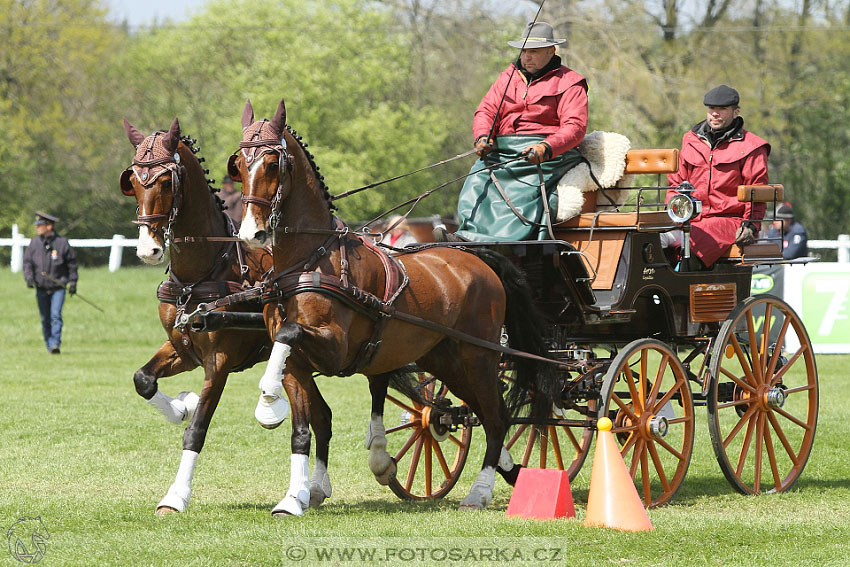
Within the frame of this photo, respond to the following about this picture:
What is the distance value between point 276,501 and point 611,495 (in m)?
2.25

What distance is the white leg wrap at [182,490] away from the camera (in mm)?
6301

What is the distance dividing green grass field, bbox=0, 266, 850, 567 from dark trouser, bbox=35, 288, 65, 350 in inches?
124

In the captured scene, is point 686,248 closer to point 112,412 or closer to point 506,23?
point 112,412

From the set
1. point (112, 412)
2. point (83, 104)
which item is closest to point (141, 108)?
point (83, 104)

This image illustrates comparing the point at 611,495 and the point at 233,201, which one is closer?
the point at 611,495

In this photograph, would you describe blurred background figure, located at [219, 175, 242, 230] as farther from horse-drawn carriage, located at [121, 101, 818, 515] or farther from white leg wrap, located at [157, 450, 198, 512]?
white leg wrap, located at [157, 450, 198, 512]

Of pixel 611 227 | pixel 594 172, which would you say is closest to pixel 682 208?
pixel 611 227

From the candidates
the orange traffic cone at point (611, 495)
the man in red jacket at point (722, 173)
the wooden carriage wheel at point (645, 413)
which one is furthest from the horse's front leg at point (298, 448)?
the man in red jacket at point (722, 173)

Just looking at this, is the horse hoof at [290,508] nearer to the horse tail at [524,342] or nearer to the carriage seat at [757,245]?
A: the horse tail at [524,342]

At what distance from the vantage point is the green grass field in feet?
17.4

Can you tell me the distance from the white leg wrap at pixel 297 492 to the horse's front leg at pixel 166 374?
958mm

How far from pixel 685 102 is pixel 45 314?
19.3 m

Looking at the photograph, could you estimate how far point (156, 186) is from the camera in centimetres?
620

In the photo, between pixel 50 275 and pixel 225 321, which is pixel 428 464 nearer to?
pixel 225 321
